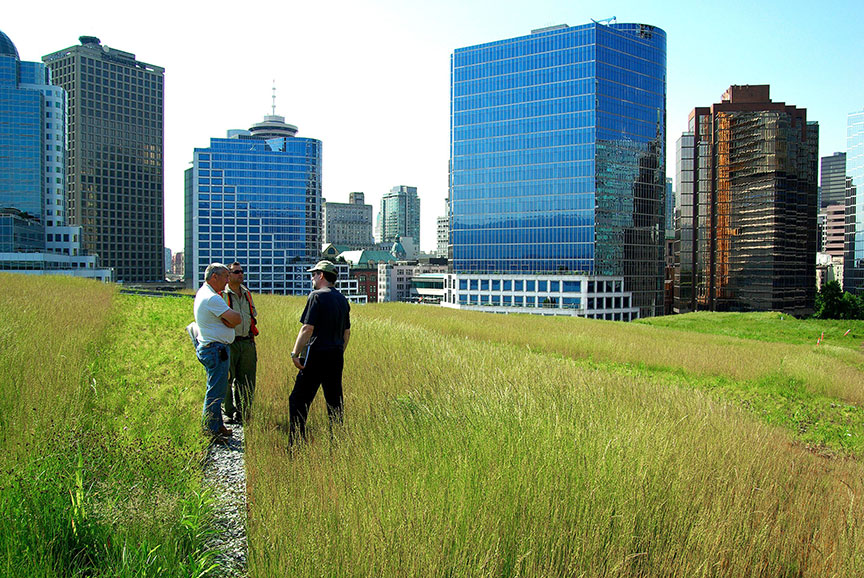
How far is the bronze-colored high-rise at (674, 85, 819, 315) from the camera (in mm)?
87375

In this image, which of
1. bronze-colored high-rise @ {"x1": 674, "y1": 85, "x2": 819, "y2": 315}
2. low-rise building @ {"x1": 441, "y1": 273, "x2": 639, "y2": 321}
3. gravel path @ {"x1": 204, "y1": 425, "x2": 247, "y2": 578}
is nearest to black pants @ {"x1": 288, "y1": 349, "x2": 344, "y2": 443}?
gravel path @ {"x1": 204, "y1": 425, "x2": 247, "y2": 578}

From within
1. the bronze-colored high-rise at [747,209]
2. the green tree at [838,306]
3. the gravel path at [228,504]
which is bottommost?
the green tree at [838,306]

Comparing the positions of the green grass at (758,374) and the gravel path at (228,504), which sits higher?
the gravel path at (228,504)

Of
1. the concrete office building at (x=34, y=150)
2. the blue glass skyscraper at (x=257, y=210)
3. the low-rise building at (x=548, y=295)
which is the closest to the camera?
the low-rise building at (x=548, y=295)

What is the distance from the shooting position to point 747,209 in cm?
8850

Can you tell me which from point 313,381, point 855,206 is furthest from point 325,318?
point 855,206

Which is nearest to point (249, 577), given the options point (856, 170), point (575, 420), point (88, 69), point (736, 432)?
point (575, 420)

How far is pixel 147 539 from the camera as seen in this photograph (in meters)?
3.66

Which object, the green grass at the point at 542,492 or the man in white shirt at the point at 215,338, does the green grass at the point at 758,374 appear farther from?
the man in white shirt at the point at 215,338

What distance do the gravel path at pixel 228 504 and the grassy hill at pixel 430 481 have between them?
0.15m

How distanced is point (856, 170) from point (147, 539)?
11666 cm

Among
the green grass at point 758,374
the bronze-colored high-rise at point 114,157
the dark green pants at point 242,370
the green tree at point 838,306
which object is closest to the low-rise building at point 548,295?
the green tree at point 838,306

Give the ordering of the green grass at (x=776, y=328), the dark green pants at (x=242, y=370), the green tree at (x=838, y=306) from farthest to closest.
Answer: the green tree at (x=838, y=306), the green grass at (x=776, y=328), the dark green pants at (x=242, y=370)

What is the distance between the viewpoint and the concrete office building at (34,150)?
342ft
